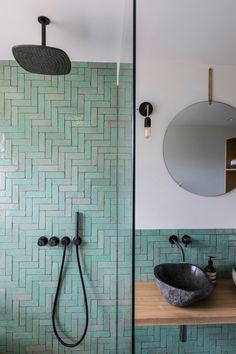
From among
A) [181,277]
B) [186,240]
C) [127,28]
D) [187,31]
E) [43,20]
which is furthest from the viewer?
→ [186,240]

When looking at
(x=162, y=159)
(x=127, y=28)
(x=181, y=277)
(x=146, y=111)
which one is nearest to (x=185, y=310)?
(x=181, y=277)

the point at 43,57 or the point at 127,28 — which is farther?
the point at 43,57

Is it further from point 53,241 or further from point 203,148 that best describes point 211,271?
point 53,241

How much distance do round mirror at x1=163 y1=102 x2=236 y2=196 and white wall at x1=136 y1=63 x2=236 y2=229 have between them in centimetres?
A: 6

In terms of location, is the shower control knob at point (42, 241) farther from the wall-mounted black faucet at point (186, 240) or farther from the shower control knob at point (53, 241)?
the wall-mounted black faucet at point (186, 240)

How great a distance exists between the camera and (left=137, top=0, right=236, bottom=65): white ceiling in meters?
1.24

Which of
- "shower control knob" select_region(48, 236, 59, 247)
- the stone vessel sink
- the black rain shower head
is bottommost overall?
the stone vessel sink

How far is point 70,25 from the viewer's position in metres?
1.39

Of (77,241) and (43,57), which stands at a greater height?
(43,57)

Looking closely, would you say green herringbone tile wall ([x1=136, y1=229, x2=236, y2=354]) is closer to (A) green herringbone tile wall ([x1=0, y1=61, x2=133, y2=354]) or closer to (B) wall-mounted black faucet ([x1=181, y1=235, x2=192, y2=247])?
(B) wall-mounted black faucet ([x1=181, y1=235, x2=192, y2=247])

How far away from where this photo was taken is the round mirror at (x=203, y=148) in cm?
179

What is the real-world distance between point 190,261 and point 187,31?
5.16 ft

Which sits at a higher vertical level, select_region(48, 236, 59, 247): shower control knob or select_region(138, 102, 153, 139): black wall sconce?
select_region(138, 102, 153, 139): black wall sconce

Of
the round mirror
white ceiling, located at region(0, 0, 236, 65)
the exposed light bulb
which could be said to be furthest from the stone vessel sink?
white ceiling, located at region(0, 0, 236, 65)
